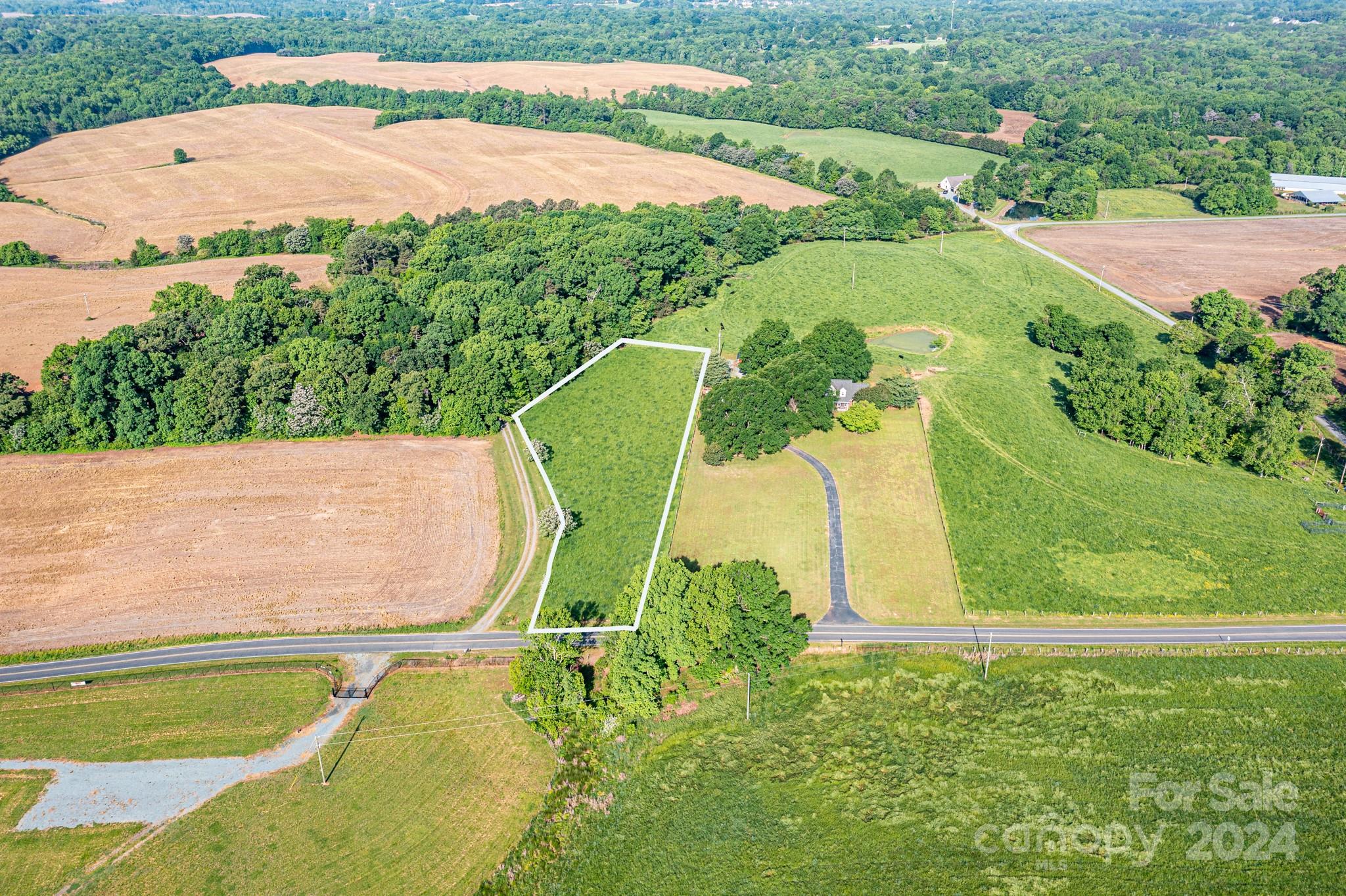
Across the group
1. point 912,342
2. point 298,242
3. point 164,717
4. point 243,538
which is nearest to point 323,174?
point 298,242

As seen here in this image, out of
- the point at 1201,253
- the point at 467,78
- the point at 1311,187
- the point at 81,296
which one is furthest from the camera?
the point at 467,78

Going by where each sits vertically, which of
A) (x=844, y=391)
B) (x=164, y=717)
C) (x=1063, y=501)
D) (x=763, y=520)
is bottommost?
(x=164, y=717)

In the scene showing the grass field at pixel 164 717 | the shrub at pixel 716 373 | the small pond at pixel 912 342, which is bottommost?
the grass field at pixel 164 717

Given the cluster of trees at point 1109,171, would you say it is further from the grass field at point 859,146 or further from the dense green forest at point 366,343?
the dense green forest at point 366,343

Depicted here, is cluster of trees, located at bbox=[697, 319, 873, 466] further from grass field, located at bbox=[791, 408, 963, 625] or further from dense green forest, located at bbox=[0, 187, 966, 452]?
dense green forest, located at bbox=[0, 187, 966, 452]

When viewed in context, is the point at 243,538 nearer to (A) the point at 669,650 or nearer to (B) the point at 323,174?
(A) the point at 669,650

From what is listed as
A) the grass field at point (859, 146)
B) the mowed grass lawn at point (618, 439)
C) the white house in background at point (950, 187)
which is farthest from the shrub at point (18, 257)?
the white house in background at point (950, 187)
